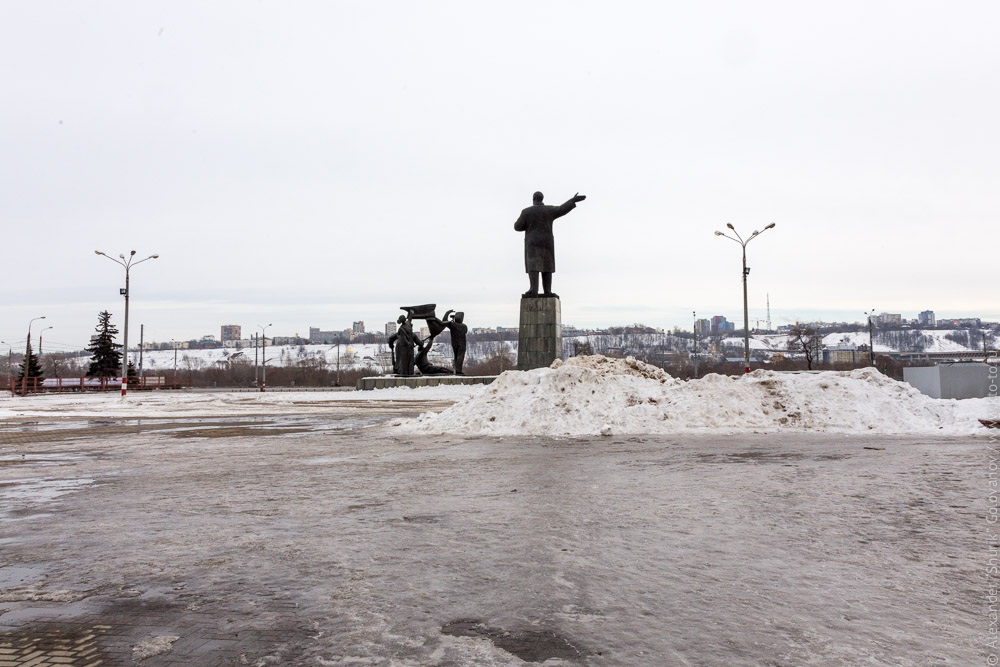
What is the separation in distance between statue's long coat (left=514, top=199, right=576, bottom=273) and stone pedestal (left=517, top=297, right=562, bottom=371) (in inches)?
48.3

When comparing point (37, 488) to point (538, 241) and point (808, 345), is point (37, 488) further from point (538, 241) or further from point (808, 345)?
point (808, 345)

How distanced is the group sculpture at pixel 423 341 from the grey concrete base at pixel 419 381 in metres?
0.77

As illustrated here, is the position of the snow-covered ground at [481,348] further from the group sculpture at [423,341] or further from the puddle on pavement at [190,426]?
the puddle on pavement at [190,426]

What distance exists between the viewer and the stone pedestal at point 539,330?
79.5 ft

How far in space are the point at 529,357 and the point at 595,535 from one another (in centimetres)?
1925

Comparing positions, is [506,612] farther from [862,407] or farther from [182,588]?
[862,407]

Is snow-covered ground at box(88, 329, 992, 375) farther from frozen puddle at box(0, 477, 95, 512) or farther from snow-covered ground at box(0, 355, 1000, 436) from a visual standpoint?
frozen puddle at box(0, 477, 95, 512)

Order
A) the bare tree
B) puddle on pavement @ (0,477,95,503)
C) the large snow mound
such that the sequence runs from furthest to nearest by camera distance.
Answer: the bare tree
the large snow mound
puddle on pavement @ (0,477,95,503)

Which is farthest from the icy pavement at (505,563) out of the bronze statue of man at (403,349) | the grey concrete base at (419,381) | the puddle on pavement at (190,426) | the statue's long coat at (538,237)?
the bronze statue of man at (403,349)

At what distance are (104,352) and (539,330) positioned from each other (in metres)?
52.6

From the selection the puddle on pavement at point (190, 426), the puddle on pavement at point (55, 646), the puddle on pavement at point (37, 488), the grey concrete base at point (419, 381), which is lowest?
the puddle on pavement at point (190, 426)

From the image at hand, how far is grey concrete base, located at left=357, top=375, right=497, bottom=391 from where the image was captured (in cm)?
3438

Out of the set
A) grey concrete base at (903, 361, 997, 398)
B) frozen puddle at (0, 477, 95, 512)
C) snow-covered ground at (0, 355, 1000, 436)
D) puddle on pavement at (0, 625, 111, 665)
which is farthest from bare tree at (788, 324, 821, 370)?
puddle on pavement at (0, 625, 111, 665)

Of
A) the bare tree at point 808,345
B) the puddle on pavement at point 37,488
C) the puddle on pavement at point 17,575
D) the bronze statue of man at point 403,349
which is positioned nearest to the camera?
the puddle on pavement at point 17,575
